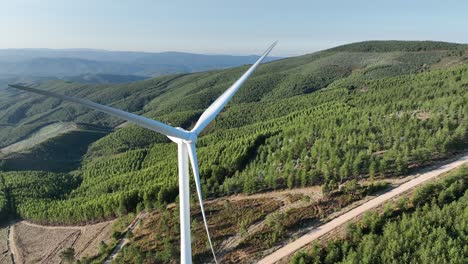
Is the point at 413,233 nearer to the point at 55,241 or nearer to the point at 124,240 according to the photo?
the point at 124,240

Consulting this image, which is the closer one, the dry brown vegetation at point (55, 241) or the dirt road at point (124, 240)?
the dirt road at point (124, 240)

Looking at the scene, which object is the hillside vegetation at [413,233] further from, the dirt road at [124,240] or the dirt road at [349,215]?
the dirt road at [124,240]

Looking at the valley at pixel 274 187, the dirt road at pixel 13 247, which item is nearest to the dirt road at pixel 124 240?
the valley at pixel 274 187

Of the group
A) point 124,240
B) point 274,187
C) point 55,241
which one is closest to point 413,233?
point 274,187

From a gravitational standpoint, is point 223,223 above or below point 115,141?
above

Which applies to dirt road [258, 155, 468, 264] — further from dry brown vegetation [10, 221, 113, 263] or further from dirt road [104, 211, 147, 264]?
dry brown vegetation [10, 221, 113, 263]

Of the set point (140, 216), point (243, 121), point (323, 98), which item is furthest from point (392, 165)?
point (243, 121)

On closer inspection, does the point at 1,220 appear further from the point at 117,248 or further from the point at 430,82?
the point at 430,82

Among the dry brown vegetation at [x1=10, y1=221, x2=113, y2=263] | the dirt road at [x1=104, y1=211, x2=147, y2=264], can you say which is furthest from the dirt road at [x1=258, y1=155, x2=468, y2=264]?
the dry brown vegetation at [x1=10, y1=221, x2=113, y2=263]
